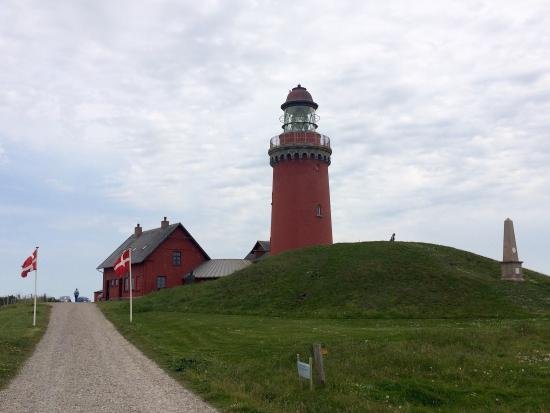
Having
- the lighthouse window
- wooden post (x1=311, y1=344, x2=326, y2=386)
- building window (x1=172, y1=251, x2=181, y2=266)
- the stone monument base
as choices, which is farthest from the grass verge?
building window (x1=172, y1=251, x2=181, y2=266)

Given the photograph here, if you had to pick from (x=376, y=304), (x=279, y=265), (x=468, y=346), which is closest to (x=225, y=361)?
(x=468, y=346)

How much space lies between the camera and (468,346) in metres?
18.7

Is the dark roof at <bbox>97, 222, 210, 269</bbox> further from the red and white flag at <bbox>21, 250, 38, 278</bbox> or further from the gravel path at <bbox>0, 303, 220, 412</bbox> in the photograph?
the gravel path at <bbox>0, 303, 220, 412</bbox>

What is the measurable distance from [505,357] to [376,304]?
57.1ft

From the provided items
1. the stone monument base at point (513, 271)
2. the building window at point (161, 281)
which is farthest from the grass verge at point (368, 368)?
the building window at point (161, 281)

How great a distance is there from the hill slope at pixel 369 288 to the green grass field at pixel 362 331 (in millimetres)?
126

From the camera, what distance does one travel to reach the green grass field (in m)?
13.1

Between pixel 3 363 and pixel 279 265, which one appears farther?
pixel 279 265

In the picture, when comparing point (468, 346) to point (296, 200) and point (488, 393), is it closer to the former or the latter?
point (488, 393)

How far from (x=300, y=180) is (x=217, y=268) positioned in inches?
559

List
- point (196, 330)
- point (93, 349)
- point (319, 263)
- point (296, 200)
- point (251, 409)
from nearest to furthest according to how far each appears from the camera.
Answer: point (251, 409) → point (93, 349) → point (196, 330) → point (319, 263) → point (296, 200)

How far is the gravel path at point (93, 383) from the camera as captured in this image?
482 inches

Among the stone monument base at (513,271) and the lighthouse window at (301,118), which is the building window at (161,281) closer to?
the lighthouse window at (301,118)

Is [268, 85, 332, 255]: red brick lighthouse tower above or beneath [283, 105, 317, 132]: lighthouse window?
beneath
